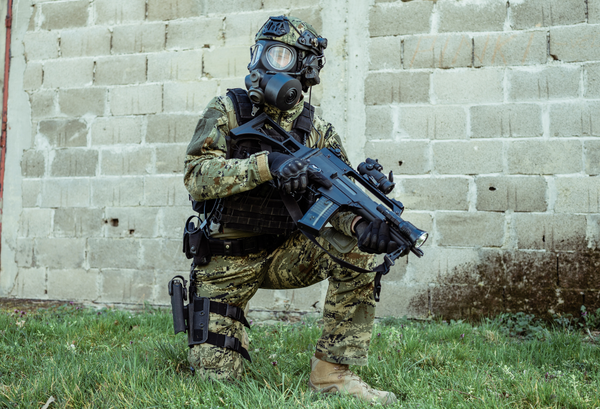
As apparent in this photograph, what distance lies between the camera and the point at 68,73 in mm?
4375

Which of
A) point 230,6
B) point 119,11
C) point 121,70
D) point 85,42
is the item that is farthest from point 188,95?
point 85,42

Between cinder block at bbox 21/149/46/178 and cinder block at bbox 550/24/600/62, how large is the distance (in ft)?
13.6

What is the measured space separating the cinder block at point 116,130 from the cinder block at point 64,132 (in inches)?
4.5

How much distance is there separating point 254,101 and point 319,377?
1.26m

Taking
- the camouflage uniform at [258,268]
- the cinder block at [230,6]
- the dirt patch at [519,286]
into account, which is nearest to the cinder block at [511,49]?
the dirt patch at [519,286]

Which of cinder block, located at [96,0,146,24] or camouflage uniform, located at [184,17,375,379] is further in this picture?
cinder block, located at [96,0,146,24]

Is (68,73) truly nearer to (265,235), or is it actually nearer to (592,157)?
(265,235)

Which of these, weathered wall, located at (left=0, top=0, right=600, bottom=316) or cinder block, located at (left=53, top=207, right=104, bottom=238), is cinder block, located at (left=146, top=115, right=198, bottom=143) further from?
cinder block, located at (left=53, top=207, right=104, bottom=238)

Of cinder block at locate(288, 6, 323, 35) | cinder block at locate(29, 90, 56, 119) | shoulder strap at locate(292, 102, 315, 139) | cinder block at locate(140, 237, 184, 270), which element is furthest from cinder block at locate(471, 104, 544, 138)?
cinder block at locate(29, 90, 56, 119)

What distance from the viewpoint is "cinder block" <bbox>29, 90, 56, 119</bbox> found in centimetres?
439

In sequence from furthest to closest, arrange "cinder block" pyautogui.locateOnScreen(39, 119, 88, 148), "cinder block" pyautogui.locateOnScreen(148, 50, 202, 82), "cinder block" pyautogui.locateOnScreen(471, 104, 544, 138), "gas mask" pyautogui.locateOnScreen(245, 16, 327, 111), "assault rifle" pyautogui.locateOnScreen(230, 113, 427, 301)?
1. "cinder block" pyautogui.locateOnScreen(39, 119, 88, 148)
2. "cinder block" pyautogui.locateOnScreen(148, 50, 202, 82)
3. "cinder block" pyautogui.locateOnScreen(471, 104, 544, 138)
4. "gas mask" pyautogui.locateOnScreen(245, 16, 327, 111)
5. "assault rifle" pyautogui.locateOnScreen(230, 113, 427, 301)

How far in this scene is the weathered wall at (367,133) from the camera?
11.7 feet

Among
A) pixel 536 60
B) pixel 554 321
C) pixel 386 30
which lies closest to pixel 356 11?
pixel 386 30

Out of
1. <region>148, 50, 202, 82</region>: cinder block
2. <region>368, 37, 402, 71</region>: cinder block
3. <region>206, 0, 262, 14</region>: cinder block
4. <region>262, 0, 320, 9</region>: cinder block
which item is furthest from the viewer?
<region>148, 50, 202, 82</region>: cinder block
